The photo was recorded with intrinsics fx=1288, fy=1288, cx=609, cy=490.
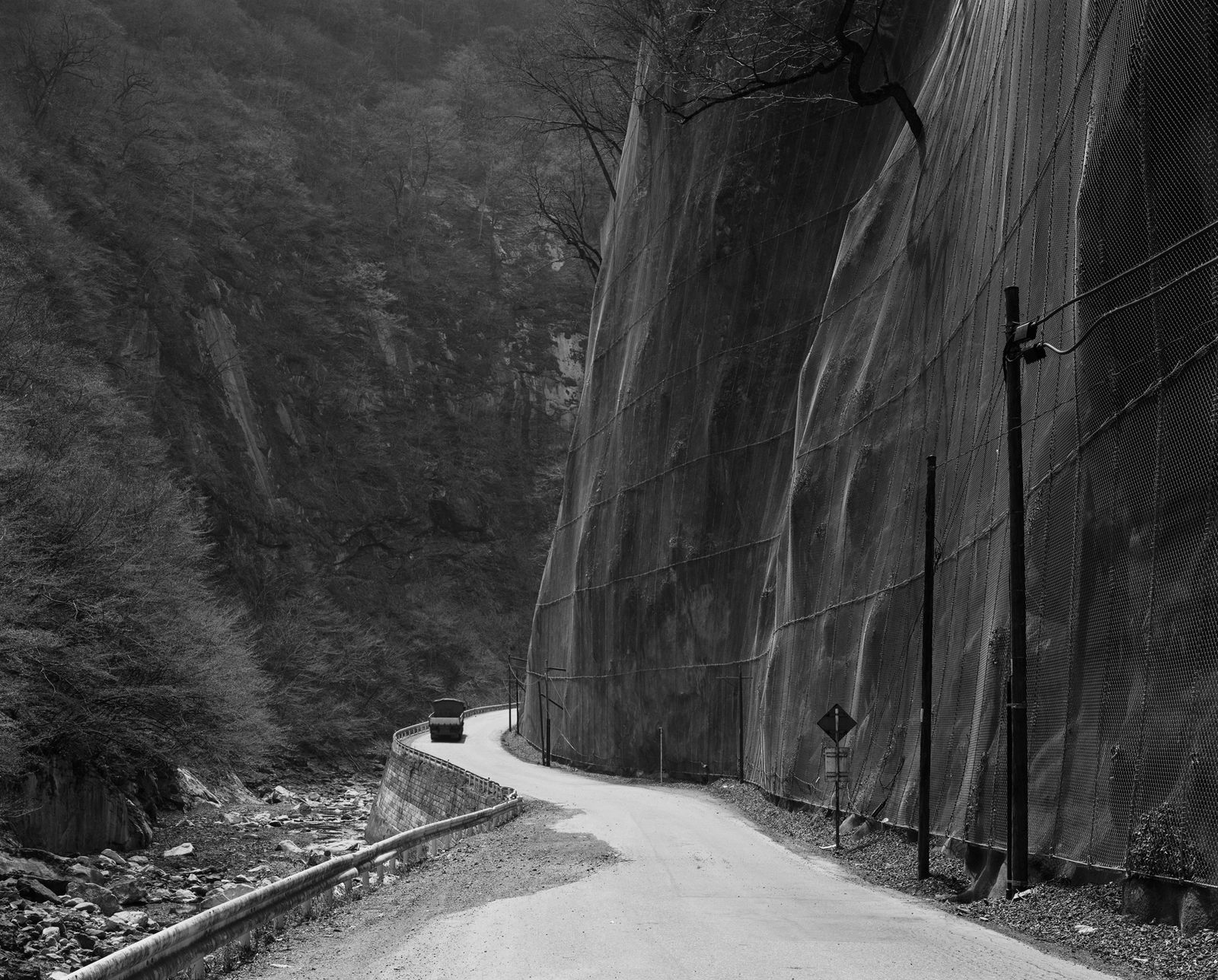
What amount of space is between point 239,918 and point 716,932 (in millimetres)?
4088

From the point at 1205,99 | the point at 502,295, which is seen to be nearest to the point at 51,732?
the point at 1205,99

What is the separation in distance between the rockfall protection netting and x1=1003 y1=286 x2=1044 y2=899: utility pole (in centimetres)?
32

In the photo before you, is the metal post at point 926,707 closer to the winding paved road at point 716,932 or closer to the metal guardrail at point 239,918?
the winding paved road at point 716,932

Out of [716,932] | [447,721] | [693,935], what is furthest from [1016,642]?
[447,721]

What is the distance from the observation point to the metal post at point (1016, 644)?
40.0 feet

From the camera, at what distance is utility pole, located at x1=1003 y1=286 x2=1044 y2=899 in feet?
40.0

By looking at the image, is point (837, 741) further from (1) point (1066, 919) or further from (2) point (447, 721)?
(2) point (447, 721)

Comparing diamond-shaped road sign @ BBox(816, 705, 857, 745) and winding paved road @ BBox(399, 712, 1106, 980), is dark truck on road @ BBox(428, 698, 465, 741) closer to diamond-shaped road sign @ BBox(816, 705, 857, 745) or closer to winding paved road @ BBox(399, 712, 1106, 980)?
winding paved road @ BBox(399, 712, 1106, 980)

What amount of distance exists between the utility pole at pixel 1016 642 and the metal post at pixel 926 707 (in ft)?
7.73

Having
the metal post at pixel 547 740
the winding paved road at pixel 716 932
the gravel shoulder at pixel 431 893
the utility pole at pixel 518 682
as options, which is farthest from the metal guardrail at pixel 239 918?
the utility pole at pixel 518 682

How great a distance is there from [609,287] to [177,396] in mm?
32055

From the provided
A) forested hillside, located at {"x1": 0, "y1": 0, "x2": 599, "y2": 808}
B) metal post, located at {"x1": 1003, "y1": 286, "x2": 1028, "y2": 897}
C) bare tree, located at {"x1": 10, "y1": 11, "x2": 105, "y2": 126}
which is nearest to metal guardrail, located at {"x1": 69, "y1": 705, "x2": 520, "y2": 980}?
metal post, located at {"x1": 1003, "y1": 286, "x2": 1028, "y2": 897}

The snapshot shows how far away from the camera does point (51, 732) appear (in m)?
30.5

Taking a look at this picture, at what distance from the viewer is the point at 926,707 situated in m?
15.5
